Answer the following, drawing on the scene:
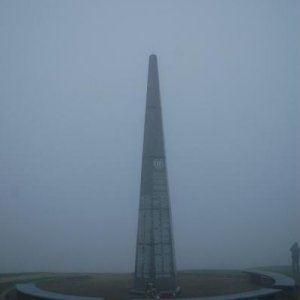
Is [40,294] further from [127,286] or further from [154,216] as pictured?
[154,216]

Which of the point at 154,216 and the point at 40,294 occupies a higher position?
the point at 154,216

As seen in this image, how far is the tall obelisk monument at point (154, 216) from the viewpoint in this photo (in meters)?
14.2

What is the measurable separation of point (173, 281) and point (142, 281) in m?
1.09

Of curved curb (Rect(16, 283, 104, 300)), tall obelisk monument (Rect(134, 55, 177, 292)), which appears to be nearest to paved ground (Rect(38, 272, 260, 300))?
tall obelisk monument (Rect(134, 55, 177, 292))

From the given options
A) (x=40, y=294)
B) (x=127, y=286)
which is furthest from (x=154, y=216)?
(x=40, y=294)

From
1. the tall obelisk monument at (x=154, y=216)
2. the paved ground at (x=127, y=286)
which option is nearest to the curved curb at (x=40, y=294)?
the paved ground at (x=127, y=286)

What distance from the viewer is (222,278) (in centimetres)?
1733

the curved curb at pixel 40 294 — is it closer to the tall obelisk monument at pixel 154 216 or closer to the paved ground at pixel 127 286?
the paved ground at pixel 127 286

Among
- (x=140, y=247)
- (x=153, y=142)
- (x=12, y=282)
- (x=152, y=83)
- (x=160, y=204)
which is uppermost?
(x=152, y=83)

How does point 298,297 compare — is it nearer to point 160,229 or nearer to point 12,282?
point 160,229

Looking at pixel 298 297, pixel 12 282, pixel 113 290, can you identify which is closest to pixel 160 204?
pixel 113 290

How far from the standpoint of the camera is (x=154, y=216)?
1452cm

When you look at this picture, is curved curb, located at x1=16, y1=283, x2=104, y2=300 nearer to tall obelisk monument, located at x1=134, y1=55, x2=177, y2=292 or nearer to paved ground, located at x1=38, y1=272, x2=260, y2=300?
paved ground, located at x1=38, y1=272, x2=260, y2=300

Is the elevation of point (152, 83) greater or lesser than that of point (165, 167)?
greater
